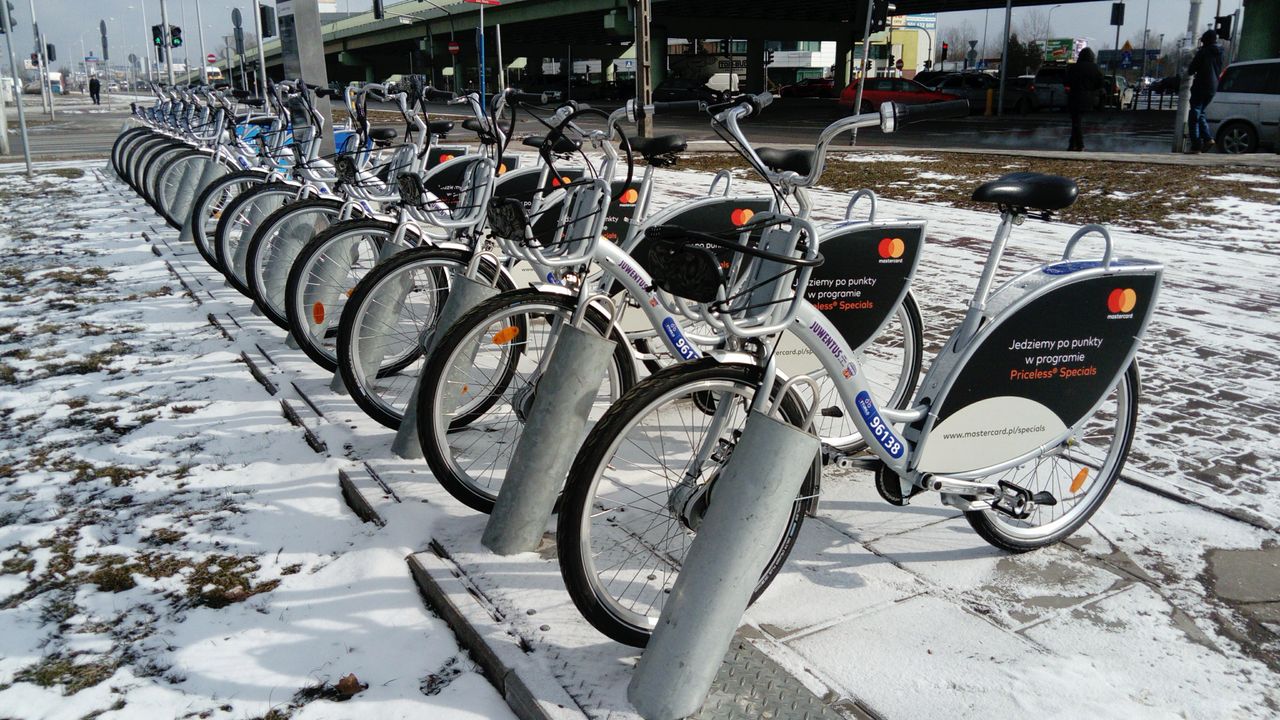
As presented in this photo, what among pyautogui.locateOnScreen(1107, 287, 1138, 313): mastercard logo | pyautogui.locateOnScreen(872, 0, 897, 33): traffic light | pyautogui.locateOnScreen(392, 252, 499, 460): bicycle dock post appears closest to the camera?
pyautogui.locateOnScreen(1107, 287, 1138, 313): mastercard logo

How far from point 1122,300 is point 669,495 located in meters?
1.49

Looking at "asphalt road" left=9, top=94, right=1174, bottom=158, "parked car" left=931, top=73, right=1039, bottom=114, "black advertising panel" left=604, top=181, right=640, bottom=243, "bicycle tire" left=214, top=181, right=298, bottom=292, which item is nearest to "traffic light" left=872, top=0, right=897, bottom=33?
"asphalt road" left=9, top=94, right=1174, bottom=158

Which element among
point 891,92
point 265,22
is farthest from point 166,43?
point 891,92

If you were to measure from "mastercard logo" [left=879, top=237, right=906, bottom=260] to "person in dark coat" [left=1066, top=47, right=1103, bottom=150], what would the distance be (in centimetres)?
1267

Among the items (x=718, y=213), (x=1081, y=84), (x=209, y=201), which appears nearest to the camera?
(x=718, y=213)

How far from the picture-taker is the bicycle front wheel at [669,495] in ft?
7.55

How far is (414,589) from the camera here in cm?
283

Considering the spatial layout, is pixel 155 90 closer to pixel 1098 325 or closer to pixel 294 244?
pixel 294 244

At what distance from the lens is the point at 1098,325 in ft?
9.51

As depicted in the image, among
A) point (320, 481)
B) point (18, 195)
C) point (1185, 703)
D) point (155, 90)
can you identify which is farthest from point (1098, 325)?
point (18, 195)

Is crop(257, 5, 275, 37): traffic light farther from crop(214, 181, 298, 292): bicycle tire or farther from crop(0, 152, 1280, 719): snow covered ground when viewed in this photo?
crop(0, 152, 1280, 719): snow covered ground

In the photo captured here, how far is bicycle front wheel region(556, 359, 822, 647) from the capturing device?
7.55 feet

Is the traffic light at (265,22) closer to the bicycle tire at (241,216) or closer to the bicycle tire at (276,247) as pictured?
the bicycle tire at (241,216)

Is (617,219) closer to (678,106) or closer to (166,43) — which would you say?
(678,106)
